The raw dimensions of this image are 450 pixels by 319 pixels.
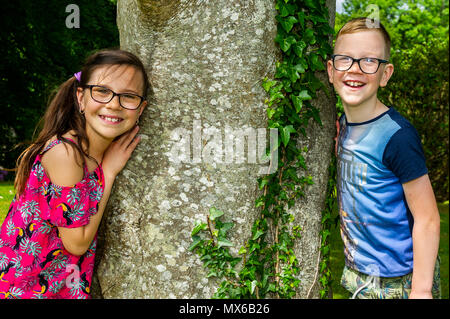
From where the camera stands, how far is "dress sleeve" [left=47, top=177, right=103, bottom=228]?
2406 mm

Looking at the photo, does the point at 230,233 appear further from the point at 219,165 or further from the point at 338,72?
the point at 338,72

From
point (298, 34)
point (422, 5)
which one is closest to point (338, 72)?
point (298, 34)

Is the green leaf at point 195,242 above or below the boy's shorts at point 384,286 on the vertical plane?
above

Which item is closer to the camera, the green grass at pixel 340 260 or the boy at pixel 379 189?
the boy at pixel 379 189

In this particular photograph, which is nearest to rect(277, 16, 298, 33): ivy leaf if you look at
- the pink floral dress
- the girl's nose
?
the girl's nose

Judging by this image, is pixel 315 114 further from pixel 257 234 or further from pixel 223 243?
pixel 223 243

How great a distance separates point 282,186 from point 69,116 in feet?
4.54

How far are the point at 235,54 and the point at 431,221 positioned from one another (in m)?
1.40

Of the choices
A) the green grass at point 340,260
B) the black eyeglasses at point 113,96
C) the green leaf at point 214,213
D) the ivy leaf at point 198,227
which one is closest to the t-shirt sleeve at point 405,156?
Answer: the green leaf at point 214,213

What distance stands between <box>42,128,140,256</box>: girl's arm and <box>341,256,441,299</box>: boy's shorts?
5.01 feet

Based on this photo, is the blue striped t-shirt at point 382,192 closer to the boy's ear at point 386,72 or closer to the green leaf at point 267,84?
the boy's ear at point 386,72

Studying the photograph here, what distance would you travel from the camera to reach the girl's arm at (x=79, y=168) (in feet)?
7.90

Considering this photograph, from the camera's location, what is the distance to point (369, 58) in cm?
244

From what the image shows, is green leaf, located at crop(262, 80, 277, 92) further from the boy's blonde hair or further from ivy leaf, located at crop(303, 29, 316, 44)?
the boy's blonde hair
